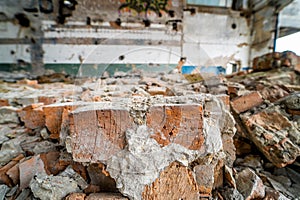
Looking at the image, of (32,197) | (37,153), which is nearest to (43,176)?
(32,197)

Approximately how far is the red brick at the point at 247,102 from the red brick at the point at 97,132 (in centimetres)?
109

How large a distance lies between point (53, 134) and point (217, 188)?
1.04 metres

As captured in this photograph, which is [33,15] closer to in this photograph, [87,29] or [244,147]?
[87,29]

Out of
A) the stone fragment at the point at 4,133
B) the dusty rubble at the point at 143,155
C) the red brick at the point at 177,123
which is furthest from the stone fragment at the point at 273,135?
the stone fragment at the point at 4,133

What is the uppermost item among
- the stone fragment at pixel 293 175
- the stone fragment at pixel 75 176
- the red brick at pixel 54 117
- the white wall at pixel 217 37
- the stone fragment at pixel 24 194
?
the white wall at pixel 217 37

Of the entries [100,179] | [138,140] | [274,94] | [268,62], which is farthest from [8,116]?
[268,62]

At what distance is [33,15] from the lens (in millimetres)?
4605

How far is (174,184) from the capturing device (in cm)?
74

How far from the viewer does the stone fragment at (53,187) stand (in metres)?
0.71

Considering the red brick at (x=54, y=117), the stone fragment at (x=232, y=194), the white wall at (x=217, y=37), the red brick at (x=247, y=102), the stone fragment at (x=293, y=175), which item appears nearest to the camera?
the stone fragment at (x=232, y=194)

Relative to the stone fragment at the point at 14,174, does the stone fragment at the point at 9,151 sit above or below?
above

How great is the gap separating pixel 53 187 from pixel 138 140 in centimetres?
42

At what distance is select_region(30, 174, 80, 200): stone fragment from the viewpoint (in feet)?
2.33

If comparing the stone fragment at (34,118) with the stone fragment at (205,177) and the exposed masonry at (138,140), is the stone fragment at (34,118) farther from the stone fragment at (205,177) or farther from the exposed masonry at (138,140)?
the stone fragment at (205,177)
